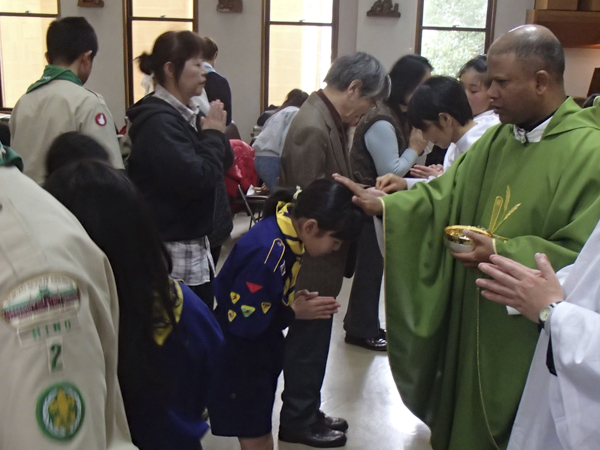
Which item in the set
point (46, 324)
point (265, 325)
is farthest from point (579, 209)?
point (46, 324)

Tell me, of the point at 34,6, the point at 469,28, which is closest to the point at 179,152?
the point at 469,28

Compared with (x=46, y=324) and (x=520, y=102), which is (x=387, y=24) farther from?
(x=46, y=324)

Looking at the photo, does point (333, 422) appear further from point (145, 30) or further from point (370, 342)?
point (145, 30)

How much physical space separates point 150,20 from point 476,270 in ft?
22.8

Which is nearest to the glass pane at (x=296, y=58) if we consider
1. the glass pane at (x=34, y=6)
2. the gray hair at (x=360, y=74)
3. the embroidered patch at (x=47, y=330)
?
the glass pane at (x=34, y=6)

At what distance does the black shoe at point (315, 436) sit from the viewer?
2.44 m

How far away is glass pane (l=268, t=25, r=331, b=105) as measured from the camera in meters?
7.80

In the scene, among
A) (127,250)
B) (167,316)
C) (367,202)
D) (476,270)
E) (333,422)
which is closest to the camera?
(127,250)

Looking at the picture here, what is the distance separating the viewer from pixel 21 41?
7742 mm

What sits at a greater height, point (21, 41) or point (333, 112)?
point (21, 41)

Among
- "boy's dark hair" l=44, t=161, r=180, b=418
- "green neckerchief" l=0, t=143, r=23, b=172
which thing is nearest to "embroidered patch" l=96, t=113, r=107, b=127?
"boy's dark hair" l=44, t=161, r=180, b=418

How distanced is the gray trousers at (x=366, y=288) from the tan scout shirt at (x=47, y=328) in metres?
2.62

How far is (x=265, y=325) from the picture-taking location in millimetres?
1814

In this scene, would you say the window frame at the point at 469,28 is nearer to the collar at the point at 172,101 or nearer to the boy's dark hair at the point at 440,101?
the boy's dark hair at the point at 440,101
